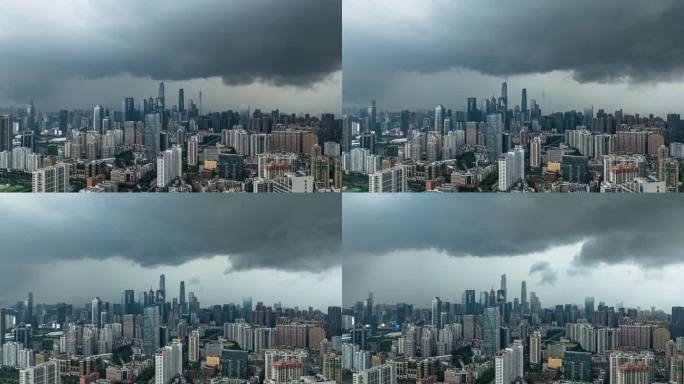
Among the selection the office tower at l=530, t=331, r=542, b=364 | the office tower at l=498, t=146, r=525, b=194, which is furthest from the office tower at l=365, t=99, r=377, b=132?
the office tower at l=530, t=331, r=542, b=364

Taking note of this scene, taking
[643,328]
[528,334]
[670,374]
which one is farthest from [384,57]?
[670,374]

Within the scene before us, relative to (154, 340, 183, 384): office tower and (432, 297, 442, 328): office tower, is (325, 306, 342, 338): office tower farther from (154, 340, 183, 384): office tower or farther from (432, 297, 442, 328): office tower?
(154, 340, 183, 384): office tower

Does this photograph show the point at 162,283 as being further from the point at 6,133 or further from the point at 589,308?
the point at 589,308

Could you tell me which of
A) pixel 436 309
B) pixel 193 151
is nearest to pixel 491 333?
pixel 436 309

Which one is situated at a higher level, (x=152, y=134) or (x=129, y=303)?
(x=152, y=134)

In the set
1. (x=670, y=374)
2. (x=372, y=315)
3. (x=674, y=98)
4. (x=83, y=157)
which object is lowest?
(x=670, y=374)

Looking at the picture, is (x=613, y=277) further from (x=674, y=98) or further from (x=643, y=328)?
(x=674, y=98)
